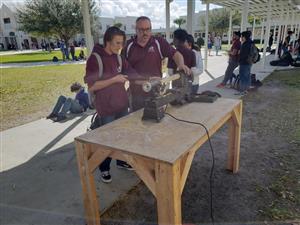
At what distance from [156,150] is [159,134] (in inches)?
10.2

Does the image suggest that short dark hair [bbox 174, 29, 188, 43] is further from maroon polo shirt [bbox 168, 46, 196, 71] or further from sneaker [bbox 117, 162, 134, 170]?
sneaker [bbox 117, 162, 134, 170]

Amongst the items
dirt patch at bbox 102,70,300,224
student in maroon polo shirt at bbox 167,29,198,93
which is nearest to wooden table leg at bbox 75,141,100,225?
dirt patch at bbox 102,70,300,224

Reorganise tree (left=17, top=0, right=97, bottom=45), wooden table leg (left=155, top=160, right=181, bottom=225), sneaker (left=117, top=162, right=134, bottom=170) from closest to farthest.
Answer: wooden table leg (left=155, top=160, right=181, bottom=225)
sneaker (left=117, top=162, right=134, bottom=170)
tree (left=17, top=0, right=97, bottom=45)

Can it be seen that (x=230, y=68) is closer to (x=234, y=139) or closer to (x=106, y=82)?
(x=234, y=139)

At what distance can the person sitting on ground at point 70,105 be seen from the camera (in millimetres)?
4995

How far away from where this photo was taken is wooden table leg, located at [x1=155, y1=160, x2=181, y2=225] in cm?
138

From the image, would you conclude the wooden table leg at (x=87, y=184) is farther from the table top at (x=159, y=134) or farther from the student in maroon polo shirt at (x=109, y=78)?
the student in maroon polo shirt at (x=109, y=78)

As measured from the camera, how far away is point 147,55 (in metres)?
2.69

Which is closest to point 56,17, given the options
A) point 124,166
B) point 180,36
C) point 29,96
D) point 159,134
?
point 29,96

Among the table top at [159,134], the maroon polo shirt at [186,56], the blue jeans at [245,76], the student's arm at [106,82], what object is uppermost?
the maroon polo shirt at [186,56]

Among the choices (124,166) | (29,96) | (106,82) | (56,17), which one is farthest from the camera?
(56,17)

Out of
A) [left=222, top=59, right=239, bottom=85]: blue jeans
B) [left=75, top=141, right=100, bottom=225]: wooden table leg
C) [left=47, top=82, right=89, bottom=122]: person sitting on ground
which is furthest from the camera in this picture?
[left=222, top=59, right=239, bottom=85]: blue jeans

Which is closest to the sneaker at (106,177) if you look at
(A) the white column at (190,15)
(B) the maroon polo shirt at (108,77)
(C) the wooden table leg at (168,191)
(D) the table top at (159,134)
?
(B) the maroon polo shirt at (108,77)

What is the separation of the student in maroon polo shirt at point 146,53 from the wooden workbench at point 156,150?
641 mm
